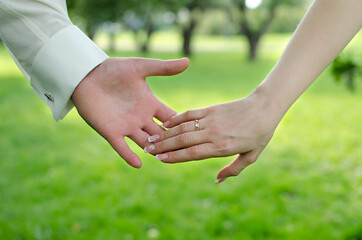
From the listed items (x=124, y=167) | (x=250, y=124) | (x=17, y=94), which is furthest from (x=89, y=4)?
(x=250, y=124)

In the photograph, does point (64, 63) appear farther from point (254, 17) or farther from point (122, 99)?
point (254, 17)

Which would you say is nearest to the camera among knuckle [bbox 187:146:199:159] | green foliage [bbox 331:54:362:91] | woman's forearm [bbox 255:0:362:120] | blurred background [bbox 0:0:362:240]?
woman's forearm [bbox 255:0:362:120]

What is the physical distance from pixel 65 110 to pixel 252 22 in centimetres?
2372

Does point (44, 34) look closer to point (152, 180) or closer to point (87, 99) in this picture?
point (87, 99)

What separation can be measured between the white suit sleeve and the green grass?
79.1 inches

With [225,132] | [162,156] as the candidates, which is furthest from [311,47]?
[162,156]

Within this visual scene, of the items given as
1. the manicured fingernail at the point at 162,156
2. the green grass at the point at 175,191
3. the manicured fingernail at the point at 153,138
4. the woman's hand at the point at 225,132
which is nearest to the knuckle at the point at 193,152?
the woman's hand at the point at 225,132

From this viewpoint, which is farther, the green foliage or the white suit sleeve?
the green foliage

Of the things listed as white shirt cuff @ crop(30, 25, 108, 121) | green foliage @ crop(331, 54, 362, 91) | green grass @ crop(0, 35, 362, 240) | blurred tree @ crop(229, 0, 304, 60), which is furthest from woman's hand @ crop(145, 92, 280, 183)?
blurred tree @ crop(229, 0, 304, 60)

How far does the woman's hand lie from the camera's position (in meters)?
1.65

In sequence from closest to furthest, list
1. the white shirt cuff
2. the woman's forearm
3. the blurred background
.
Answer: the woman's forearm, the white shirt cuff, the blurred background

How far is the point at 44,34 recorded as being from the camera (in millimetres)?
1781

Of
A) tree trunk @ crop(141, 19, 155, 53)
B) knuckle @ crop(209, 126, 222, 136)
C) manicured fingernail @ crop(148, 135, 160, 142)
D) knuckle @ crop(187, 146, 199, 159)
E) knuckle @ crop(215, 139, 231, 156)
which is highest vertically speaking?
knuckle @ crop(209, 126, 222, 136)

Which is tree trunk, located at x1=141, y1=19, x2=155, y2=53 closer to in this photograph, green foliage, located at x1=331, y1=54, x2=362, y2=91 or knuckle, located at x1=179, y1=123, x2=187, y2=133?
green foliage, located at x1=331, y1=54, x2=362, y2=91
